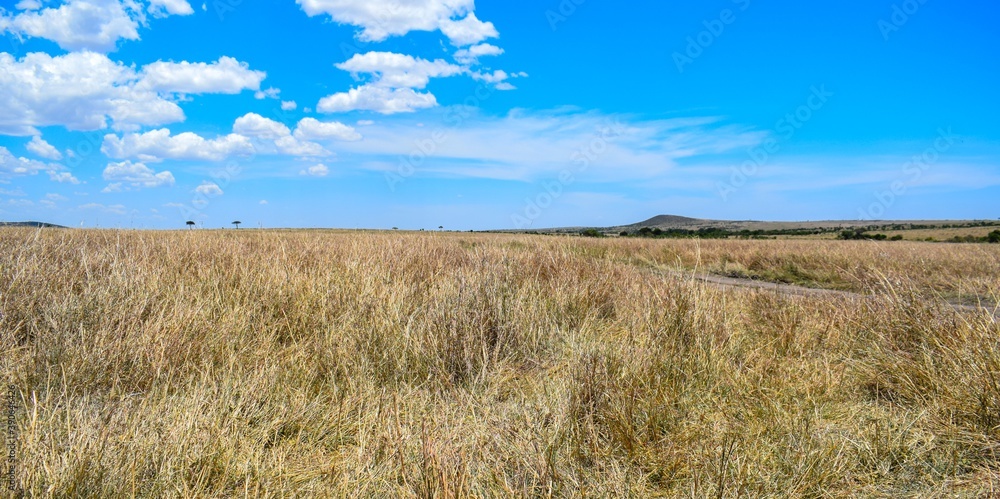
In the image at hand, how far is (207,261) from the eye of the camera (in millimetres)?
6223

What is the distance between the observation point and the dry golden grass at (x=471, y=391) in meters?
2.08

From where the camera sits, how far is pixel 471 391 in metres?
3.06

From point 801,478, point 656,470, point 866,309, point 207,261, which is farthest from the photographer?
point 207,261

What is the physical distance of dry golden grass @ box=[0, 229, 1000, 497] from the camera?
6.82 ft

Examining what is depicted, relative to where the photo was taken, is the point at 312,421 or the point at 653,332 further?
the point at 653,332

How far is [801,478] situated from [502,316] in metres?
2.70

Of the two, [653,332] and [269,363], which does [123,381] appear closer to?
[269,363]

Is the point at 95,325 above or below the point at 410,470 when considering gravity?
above

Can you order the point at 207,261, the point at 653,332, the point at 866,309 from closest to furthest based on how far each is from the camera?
the point at 653,332 → the point at 866,309 → the point at 207,261

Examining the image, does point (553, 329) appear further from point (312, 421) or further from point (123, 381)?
point (123, 381)

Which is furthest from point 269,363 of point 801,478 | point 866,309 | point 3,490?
point 866,309

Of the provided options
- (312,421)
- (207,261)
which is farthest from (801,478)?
(207,261)

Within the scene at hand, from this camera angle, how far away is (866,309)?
4797 mm

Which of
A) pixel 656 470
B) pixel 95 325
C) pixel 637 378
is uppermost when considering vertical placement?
pixel 95 325
